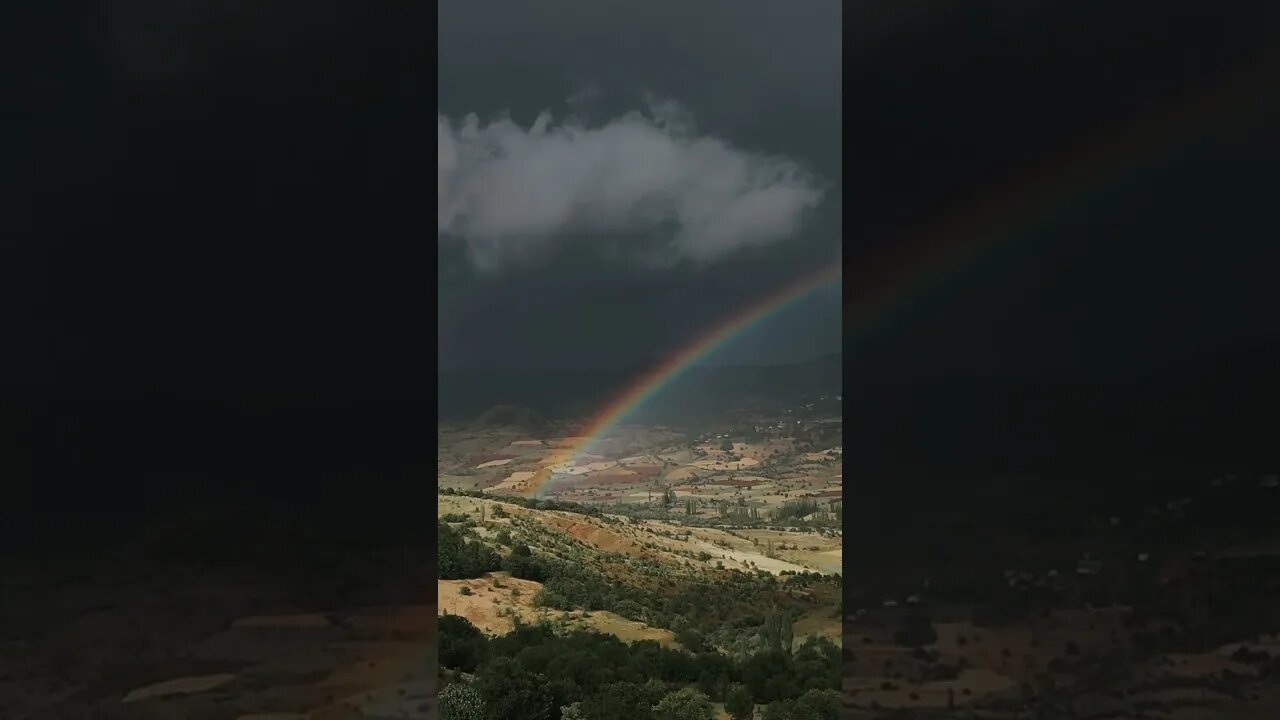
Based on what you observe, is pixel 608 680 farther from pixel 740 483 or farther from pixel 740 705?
pixel 740 483

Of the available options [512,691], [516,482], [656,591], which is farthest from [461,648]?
[516,482]

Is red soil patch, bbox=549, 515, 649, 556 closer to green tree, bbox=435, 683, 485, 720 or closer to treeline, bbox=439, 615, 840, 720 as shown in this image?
treeline, bbox=439, 615, 840, 720
